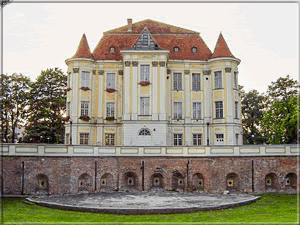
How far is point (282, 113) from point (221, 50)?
9994 millimetres

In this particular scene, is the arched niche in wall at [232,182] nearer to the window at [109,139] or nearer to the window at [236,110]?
the window at [236,110]

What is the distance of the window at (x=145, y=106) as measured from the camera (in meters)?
40.8

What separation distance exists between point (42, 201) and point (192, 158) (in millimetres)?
13040

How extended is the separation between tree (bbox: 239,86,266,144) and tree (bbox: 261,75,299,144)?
997 cm

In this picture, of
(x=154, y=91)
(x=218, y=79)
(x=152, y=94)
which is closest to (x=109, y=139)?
(x=152, y=94)

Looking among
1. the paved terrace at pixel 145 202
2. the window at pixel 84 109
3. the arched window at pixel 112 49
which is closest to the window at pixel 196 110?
the arched window at pixel 112 49

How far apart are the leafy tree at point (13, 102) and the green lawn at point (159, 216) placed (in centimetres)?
2382

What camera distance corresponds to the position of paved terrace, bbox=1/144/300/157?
30531 millimetres

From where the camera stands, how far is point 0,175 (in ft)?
98.2

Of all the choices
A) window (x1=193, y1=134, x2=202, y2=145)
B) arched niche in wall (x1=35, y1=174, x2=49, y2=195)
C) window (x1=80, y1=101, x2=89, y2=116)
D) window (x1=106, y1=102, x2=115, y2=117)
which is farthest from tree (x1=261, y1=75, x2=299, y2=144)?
arched niche in wall (x1=35, y1=174, x2=49, y2=195)

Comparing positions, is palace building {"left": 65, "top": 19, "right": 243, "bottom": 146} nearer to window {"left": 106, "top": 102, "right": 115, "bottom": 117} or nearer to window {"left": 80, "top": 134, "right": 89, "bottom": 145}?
window {"left": 80, "top": 134, "right": 89, "bottom": 145}

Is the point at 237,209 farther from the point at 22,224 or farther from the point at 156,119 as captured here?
the point at 156,119

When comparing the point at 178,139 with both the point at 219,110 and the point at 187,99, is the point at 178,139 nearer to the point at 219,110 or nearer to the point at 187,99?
the point at 187,99

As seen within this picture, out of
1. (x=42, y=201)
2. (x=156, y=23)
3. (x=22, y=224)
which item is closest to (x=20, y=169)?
(x=42, y=201)
